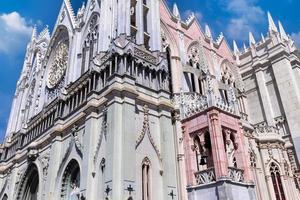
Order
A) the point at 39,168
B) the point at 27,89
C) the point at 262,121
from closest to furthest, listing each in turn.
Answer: the point at 39,168 → the point at 262,121 → the point at 27,89

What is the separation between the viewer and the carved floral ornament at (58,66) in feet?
94.6

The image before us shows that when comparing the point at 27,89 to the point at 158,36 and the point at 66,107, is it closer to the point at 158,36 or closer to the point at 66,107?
the point at 66,107

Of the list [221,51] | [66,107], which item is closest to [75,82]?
[66,107]

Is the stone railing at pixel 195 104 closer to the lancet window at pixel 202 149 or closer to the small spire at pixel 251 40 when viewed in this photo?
the lancet window at pixel 202 149

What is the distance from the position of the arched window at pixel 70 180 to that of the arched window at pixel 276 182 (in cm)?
1324

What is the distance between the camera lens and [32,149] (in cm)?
2441

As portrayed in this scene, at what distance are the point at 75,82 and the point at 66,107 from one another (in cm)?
201

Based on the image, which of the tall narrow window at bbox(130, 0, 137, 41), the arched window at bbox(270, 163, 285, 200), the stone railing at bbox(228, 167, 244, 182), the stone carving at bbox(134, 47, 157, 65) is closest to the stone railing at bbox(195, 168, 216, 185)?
the stone railing at bbox(228, 167, 244, 182)

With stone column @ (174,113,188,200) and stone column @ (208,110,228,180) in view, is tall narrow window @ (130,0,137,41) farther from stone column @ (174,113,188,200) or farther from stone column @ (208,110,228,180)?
stone column @ (208,110,228,180)

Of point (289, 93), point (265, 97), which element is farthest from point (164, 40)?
point (289, 93)

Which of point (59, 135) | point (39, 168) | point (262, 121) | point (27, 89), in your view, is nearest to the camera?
point (59, 135)

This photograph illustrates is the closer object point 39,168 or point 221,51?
point 39,168

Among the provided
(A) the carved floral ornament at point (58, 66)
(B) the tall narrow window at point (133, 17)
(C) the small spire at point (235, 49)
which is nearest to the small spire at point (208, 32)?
(C) the small spire at point (235, 49)

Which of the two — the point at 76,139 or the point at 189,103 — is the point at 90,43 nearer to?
the point at 76,139
